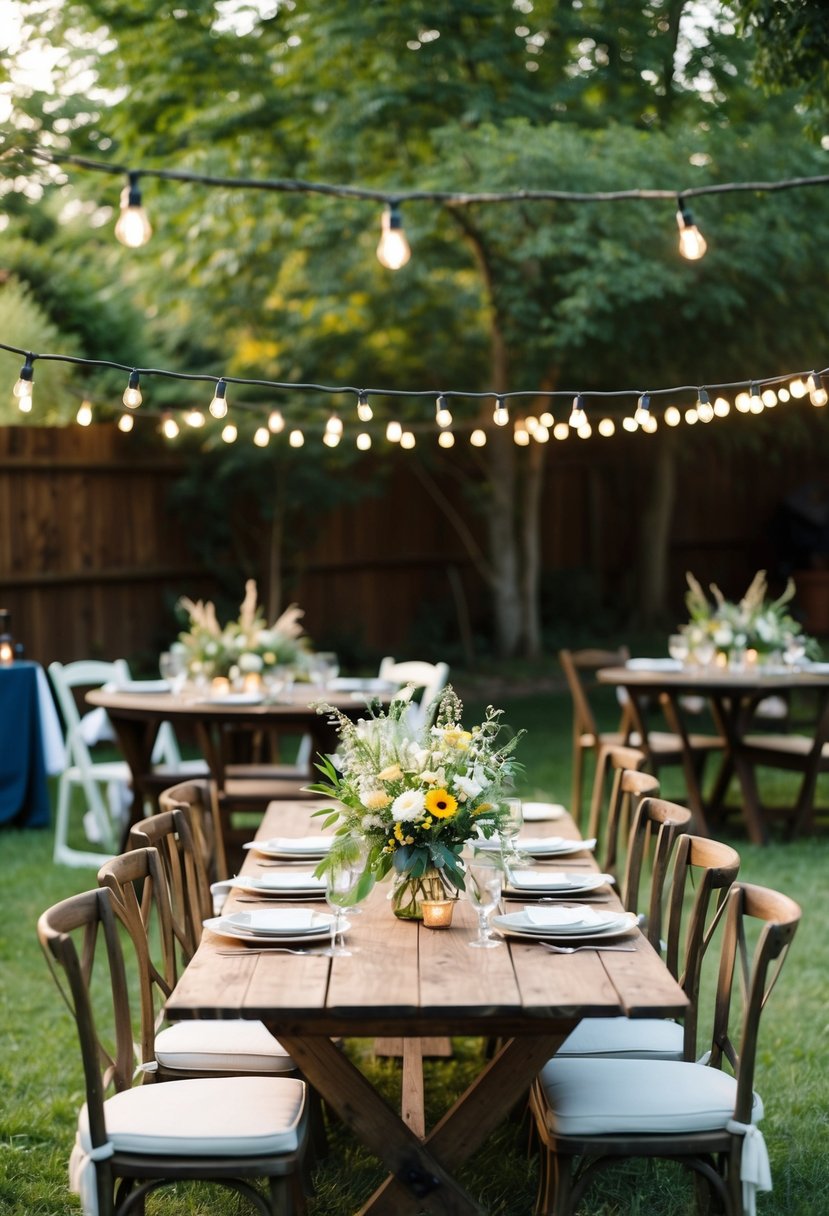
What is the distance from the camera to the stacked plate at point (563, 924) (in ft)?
9.91

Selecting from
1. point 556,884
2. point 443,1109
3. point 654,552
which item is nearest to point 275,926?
point 556,884

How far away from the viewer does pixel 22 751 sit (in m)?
7.86

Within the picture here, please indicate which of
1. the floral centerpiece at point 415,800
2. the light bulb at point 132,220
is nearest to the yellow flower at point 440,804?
the floral centerpiece at point 415,800

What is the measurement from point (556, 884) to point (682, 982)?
0.38 metres

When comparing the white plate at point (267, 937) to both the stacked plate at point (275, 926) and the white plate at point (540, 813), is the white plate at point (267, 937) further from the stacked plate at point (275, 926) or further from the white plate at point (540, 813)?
the white plate at point (540, 813)

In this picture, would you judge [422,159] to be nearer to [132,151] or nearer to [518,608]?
[132,151]

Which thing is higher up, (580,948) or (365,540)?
(365,540)

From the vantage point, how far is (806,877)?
6.59 m

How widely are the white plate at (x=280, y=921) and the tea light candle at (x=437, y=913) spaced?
0.21 metres

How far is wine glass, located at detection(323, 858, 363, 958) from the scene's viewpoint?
9.70 feet

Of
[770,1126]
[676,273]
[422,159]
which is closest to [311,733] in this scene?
[770,1126]

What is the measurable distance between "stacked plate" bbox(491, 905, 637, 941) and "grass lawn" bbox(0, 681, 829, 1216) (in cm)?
82

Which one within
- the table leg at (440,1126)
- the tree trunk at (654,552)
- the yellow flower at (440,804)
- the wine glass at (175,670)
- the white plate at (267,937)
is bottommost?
the table leg at (440,1126)

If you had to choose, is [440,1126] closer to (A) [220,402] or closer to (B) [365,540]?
(A) [220,402]
